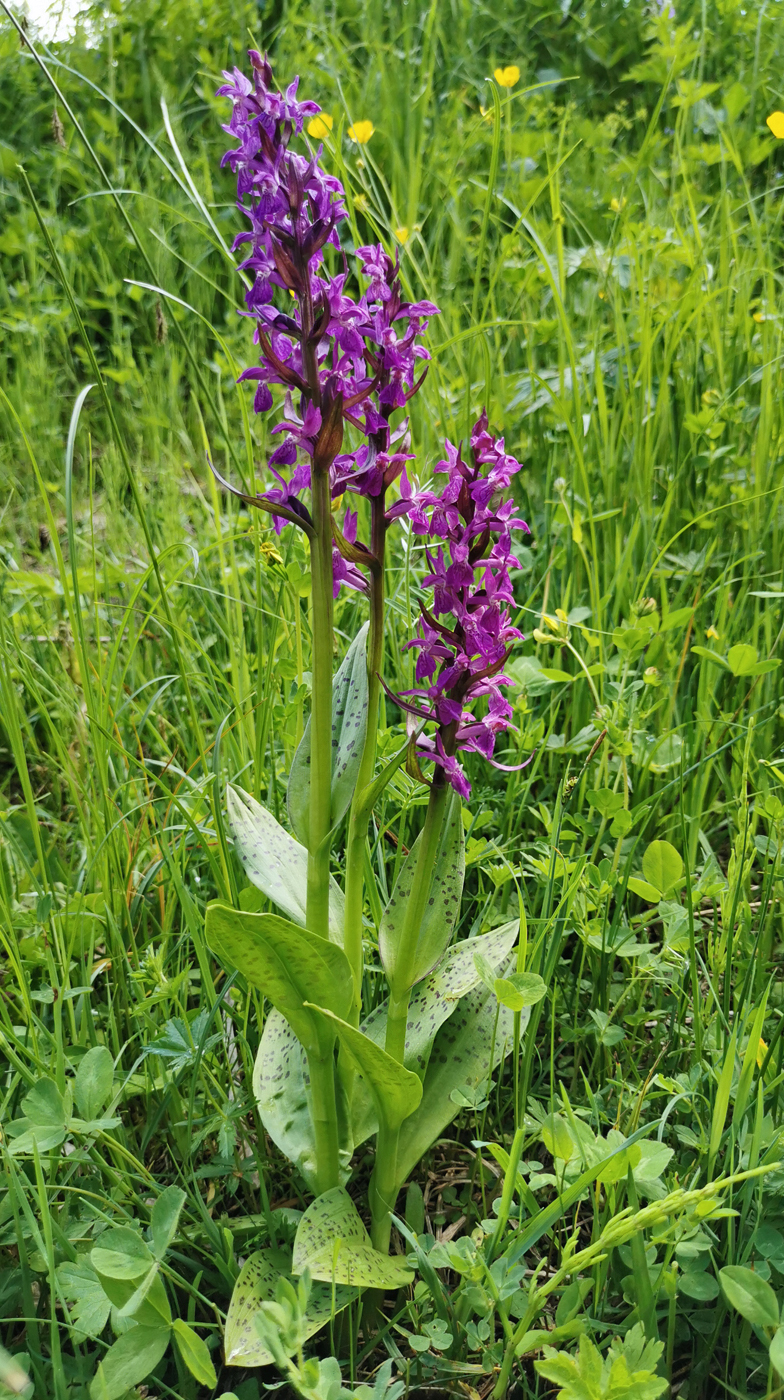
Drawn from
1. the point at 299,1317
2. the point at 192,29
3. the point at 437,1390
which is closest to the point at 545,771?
the point at 437,1390

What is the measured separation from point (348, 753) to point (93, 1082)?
1.76 ft

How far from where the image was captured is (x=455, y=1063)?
132cm

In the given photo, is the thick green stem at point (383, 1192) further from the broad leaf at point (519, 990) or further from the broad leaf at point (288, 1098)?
the broad leaf at point (519, 990)

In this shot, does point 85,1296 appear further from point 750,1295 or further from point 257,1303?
point 750,1295

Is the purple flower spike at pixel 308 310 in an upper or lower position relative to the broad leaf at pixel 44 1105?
upper

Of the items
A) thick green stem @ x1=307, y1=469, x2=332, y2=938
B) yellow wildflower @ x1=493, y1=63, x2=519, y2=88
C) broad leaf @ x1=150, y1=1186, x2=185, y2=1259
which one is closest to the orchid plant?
thick green stem @ x1=307, y1=469, x2=332, y2=938

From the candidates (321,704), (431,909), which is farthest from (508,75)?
(431,909)

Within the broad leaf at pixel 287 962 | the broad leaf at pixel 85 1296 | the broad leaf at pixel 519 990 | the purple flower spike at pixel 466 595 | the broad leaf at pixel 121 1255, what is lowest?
the broad leaf at pixel 85 1296

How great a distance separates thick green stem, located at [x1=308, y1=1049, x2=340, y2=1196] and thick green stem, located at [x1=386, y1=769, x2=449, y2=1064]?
0.09m

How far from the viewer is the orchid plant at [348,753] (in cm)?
105

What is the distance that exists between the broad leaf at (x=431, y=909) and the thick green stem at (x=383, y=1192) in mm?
220

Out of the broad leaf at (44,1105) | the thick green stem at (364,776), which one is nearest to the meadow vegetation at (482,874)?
the broad leaf at (44,1105)

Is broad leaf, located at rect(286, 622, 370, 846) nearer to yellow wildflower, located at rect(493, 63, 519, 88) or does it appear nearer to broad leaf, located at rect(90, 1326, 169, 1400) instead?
broad leaf, located at rect(90, 1326, 169, 1400)

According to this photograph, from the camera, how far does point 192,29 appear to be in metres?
4.82
